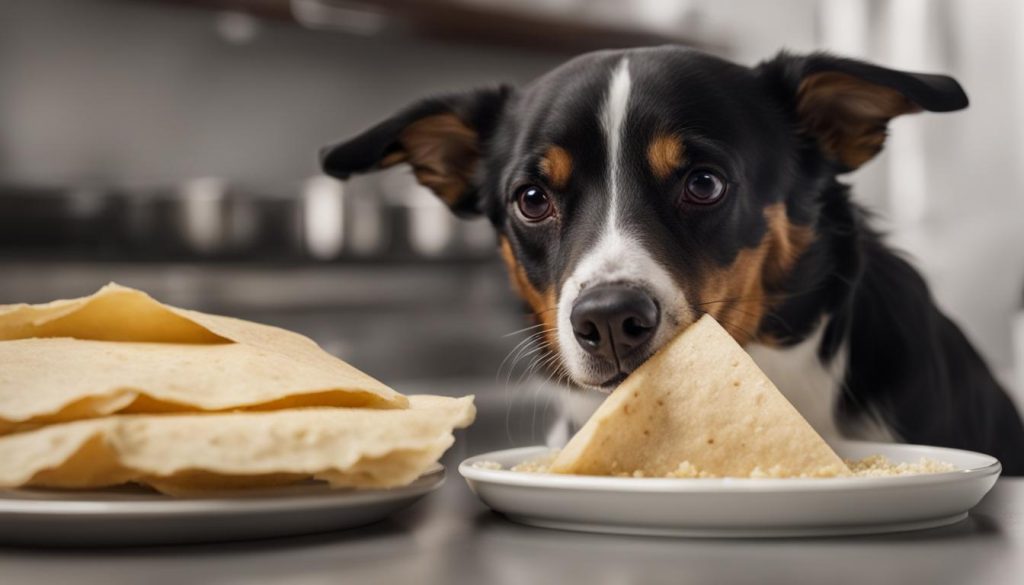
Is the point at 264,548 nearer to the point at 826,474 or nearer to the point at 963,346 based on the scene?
the point at 826,474

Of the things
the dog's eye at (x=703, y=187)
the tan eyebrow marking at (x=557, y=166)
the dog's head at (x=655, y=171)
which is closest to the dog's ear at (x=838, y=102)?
the dog's head at (x=655, y=171)

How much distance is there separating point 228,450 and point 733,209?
3.19 ft

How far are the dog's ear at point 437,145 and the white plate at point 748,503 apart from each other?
856 mm

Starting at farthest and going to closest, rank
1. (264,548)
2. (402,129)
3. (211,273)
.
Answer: (211,273) < (402,129) < (264,548)

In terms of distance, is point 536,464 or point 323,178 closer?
point 536,464

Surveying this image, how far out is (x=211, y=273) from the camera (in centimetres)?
365

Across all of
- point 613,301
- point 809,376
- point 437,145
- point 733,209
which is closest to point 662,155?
point 733,209

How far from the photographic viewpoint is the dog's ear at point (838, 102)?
1.64 meters

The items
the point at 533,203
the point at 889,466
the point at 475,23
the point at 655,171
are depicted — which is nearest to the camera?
the point at 889,466

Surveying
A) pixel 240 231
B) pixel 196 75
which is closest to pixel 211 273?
pixel 240 231

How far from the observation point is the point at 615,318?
1.25 metres

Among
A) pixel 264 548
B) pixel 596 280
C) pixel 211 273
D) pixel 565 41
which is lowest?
pixel 211 273

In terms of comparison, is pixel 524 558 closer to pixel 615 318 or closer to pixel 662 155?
pixel 615 318

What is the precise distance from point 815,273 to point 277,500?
44.7 inches
